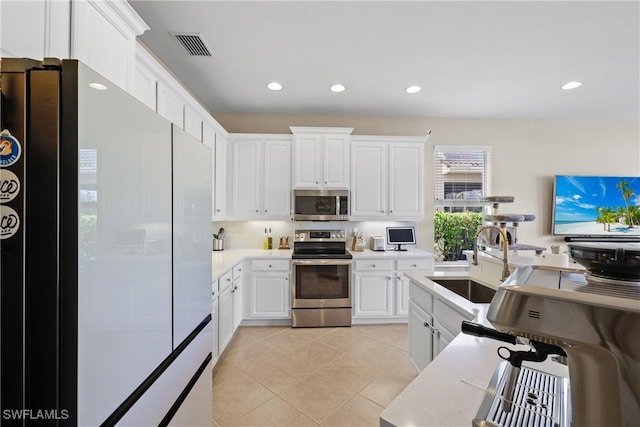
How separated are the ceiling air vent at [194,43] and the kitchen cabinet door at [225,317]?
209cm

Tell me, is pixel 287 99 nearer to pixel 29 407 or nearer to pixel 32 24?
pixel 32 24

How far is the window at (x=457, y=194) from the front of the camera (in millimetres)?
4082

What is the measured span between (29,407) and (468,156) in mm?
4706

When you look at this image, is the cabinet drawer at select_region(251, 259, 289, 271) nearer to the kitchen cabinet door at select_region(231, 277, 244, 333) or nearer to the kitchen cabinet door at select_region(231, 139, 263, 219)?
the kitchen cabinet door at select_region(231, 277, 244, 333)

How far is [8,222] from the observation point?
0.59 metres

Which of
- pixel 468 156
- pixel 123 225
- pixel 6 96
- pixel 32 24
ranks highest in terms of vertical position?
pixel 468 156

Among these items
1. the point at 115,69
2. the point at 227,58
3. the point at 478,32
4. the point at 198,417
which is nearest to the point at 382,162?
the point at 478,32

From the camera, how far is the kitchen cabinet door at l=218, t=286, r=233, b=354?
242 cm

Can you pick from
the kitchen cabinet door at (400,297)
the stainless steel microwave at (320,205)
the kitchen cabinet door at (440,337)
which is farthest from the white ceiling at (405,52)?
the kitchen cabinet door at (400,297)

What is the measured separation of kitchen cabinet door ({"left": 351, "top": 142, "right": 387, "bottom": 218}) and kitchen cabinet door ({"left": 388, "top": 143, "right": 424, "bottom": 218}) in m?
0.12

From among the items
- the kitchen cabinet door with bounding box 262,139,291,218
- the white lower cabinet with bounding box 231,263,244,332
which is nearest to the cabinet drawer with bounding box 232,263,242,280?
the white lower cabinet with bounding box 231,263,244,332

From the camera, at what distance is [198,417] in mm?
1258

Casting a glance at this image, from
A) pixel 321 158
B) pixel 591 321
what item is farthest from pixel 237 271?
pixel 591 321

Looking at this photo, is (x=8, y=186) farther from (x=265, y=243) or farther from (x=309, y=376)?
(x=265, y=243)
